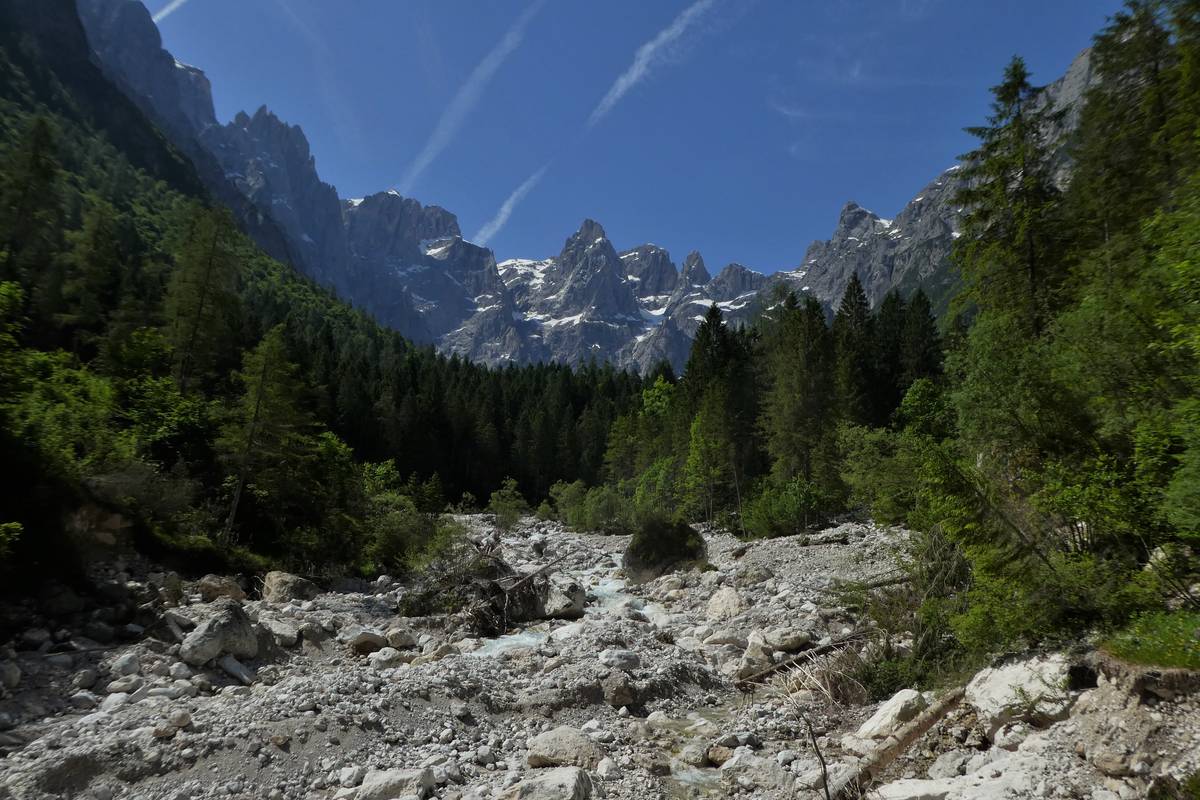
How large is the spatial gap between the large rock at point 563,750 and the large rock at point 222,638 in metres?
6.02

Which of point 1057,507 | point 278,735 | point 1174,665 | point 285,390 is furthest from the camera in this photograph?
point 285,390

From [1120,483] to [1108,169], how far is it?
40.4 ft

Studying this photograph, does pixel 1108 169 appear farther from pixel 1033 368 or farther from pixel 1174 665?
pixel 1174 665

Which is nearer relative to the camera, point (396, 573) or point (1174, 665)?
point (1174, 665)

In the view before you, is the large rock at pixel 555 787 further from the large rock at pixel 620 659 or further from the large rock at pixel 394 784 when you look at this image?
the large rock at pixel 620 659

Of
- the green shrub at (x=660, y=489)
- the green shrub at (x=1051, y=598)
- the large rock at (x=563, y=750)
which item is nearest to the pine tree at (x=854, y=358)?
the green shrub at (x=660, y=489)

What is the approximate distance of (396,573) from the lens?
24.3 meters

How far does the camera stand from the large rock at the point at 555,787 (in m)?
6.39

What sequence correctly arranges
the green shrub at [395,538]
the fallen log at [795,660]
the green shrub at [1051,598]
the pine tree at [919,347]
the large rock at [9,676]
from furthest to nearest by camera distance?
the pine tree at [919,347] → the green shrub at [395,538] → the fallen log at [795,660] → the large rock at [9,676] → the green shrub at [1051,598]

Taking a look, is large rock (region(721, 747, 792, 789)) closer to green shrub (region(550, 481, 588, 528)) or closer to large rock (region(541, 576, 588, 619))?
large rock (region(541, 576, 588, 619))

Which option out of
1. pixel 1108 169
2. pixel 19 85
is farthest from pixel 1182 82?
pixel 19 85

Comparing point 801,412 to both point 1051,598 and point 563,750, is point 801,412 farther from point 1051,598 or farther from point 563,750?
point 563,750

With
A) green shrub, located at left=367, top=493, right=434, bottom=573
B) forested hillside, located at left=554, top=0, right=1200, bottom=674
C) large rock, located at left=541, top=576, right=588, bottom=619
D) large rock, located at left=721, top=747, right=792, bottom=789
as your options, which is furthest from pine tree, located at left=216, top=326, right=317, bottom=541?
forested hillside, located at left=554, top=0, right=1200, bottom=674

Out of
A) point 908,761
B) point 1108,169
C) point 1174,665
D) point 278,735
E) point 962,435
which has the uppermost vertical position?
point 1108,169
